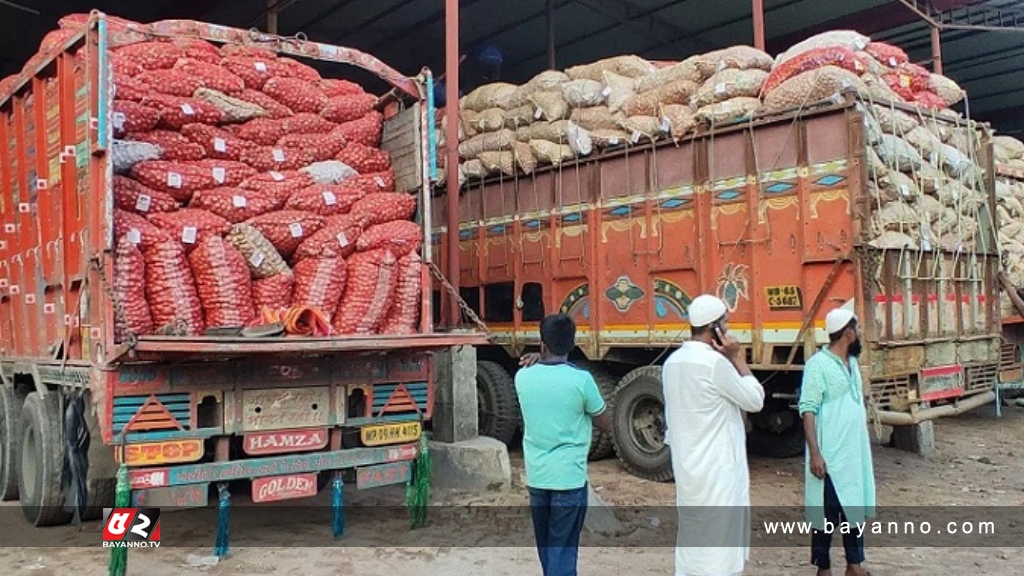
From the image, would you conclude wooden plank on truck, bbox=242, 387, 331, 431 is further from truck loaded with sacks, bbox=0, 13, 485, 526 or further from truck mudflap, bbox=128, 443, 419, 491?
truck mudflap, bbox=128, 443, 419, 491

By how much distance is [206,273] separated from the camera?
484cm

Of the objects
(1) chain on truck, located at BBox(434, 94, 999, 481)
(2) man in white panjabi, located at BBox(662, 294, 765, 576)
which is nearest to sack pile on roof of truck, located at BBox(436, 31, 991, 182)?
(1) chain on truck, located at BBox(434, 94, 999, 481)

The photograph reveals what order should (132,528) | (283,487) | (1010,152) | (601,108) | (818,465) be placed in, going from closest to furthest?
(818,465)
(132,528)
(283,487)
(601,108)
(1010,152)

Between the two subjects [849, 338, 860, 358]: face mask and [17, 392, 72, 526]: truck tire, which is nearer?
[849, 338, 860, 358]: face mask

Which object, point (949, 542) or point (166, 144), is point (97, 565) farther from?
point (949, 542)

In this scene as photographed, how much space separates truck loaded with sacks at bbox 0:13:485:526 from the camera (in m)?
4.49

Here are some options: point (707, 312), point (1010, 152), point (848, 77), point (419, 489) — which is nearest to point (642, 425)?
point (419, 489)

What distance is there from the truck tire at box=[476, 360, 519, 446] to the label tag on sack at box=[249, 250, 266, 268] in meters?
3.55

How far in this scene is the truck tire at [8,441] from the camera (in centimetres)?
610

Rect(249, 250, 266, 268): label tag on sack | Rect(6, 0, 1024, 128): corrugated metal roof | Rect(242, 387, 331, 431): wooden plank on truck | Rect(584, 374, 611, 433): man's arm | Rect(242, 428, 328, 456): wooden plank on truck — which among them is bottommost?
Rect(242, 428, 328, 456): wooden plank on truck

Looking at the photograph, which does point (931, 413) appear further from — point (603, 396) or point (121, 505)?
point (121, 505)

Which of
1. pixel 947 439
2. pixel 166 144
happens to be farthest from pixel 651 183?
pixel 947 439

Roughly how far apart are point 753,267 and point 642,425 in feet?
5.79

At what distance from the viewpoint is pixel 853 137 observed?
5.65 m
